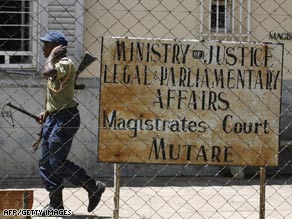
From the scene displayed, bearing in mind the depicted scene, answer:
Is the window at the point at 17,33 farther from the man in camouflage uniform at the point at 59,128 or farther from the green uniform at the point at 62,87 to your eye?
the green uniform at the point at 62,87

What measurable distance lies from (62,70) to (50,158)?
0.95 metres

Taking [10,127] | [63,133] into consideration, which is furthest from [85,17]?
[63,133]

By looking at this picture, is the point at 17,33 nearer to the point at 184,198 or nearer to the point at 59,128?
the point at 184,198

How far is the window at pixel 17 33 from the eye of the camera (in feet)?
29.6

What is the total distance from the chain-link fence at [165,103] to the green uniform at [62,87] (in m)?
0.38

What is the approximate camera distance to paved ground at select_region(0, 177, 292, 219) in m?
6.41

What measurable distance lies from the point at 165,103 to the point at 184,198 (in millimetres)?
3676

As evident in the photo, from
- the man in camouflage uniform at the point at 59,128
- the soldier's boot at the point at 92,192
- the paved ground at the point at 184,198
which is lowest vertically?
the paved ground at the point at 184,198

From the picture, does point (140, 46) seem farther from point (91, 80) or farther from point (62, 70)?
point (91, 80)

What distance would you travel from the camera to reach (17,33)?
918 centimetres

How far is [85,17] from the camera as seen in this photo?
912 cm

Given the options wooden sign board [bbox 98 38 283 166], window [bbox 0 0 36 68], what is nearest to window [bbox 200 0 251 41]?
window [bbox 0 0 36 68]

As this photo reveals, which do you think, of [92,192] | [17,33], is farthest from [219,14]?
[92,192]

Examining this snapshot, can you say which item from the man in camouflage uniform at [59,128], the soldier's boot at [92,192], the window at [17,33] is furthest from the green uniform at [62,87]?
the window at [17,33]
